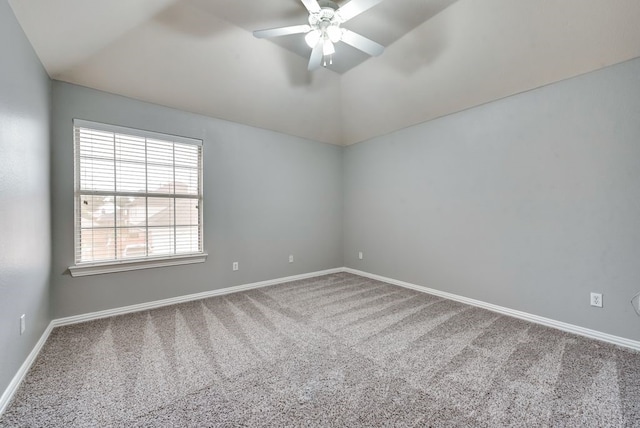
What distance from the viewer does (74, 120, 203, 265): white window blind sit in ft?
9.20

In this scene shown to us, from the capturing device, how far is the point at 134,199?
3.06 metres

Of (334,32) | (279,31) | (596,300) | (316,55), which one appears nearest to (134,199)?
(279,31)

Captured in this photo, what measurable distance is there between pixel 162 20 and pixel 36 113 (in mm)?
1334

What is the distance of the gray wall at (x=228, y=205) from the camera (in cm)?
268

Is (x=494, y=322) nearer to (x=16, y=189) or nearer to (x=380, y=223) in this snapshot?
(x=380, y=223)

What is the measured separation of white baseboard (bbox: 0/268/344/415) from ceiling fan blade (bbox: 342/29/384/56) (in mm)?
3342

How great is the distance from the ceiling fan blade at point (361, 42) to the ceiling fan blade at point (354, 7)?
170mm

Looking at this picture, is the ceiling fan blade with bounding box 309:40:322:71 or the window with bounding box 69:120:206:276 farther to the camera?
the window with bounding box 69:120:206:276

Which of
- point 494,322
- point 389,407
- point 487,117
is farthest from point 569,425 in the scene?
point 487,117

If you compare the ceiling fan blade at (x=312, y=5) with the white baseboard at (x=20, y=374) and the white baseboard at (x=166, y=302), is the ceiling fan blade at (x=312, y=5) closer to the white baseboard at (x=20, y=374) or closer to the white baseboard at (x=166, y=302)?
the white baseboard at (x=20, y=374)

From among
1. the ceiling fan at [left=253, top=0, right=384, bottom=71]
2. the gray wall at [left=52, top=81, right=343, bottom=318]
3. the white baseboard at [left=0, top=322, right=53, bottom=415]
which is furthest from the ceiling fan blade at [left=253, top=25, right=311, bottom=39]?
the white baseboard at [left=0, top=322, right=53, bottom=415]

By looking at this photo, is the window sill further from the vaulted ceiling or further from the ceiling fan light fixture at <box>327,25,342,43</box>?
the ceiling fan light fixture at <box>327,25,342,43</box>

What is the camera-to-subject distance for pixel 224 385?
1.76 meters

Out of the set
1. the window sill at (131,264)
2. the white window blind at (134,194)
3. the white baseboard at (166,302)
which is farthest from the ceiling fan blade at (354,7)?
the white baseboard at (166,302)
